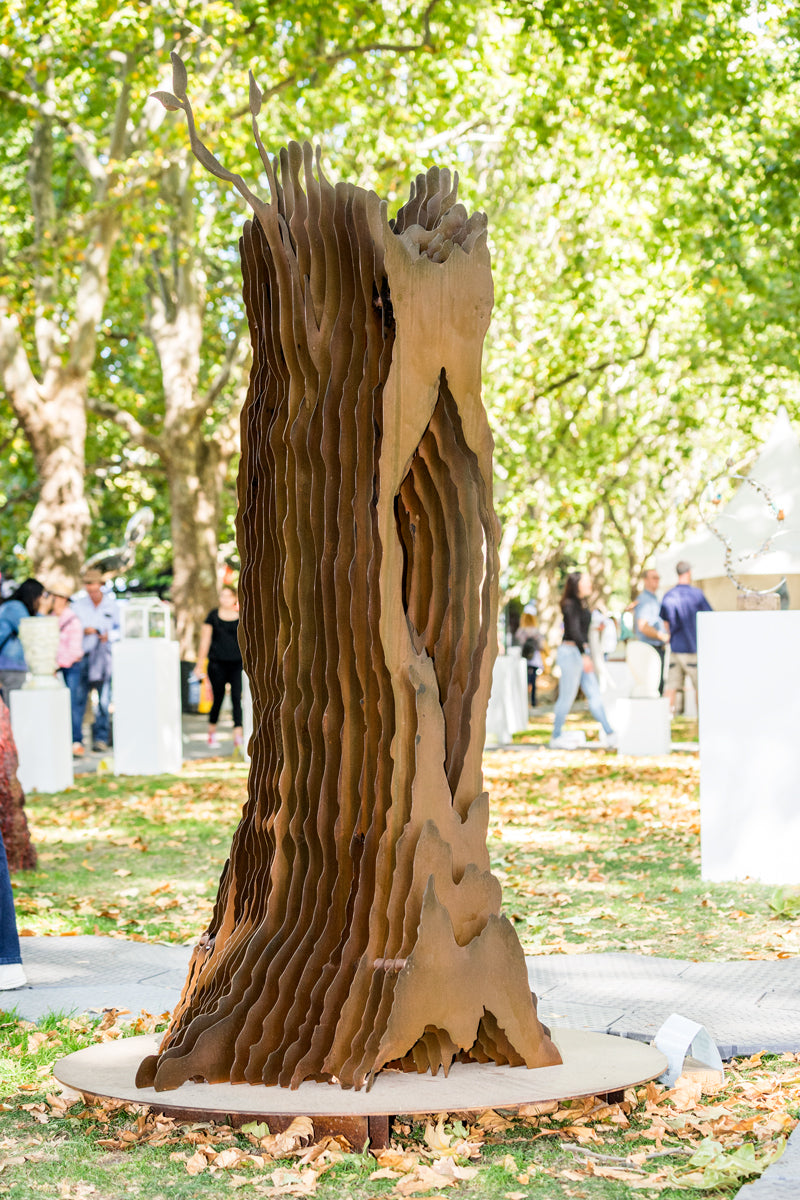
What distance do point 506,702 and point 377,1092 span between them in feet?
45.2

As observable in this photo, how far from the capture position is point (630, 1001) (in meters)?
5.21

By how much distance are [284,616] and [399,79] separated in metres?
18.3

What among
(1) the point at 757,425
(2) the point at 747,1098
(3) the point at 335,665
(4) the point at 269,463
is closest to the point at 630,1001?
(2) the point at 747,1098

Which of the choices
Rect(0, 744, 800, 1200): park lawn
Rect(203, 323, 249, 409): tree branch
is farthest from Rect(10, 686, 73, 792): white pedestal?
Rect(203, 323, 249, 409): tree branch

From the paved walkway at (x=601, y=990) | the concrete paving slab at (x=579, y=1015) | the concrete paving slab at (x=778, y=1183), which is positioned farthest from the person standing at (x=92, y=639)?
the concrete paving slab at (x=778, y=1183)

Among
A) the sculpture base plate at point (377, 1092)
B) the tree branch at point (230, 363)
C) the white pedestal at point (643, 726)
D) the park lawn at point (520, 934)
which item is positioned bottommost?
the park lawn at point (520, 934)

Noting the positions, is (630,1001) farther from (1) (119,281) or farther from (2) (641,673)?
→ (1) (119,281)

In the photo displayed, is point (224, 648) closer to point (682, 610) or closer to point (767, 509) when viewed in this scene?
point (682, 610)

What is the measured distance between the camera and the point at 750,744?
7672 millimetres

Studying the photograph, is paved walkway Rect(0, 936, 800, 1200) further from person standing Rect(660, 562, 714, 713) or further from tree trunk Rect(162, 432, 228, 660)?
tree trunk Rect(162, 432, 228, 660)

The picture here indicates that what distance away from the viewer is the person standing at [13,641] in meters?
13.2

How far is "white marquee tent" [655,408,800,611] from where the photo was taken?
18.2 m

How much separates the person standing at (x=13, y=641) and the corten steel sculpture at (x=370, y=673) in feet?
30.6

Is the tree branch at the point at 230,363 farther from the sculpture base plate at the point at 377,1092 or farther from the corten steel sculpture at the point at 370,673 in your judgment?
the sculpture base plate at the point at 377,1092
